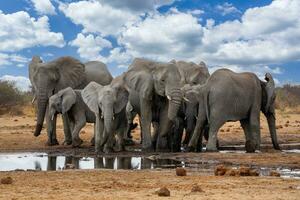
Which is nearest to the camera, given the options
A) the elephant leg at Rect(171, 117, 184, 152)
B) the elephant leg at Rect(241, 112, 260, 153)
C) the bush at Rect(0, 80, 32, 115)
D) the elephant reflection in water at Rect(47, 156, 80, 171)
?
the elephant reflection in water at Rect(47, 156, 80, 171)

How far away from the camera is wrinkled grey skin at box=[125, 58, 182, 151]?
17.8 metres

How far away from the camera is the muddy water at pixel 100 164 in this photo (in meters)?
12.3

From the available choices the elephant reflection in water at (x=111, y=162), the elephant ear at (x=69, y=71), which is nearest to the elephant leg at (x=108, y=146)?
the elephant reflection in water at (x=111, y=162)

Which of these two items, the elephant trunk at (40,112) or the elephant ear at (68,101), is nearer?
the elephant ear at (68,101)

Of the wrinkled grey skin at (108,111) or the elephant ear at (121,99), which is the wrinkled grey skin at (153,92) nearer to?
the elephant ear at (121,99)

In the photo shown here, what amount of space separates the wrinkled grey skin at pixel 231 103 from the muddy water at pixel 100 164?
294 cm

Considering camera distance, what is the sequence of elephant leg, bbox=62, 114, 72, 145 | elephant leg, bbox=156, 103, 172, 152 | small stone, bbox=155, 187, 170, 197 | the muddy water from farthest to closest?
elephant leg, bbox=62, 114, 72, 145, elephant leg, bbox=156, 103, 172, 152, the muddy water, small stone, bbox=155, 187, 170, 197

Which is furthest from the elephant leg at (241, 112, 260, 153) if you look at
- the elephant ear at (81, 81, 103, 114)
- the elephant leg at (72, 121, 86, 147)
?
the elephant leg at (72, 121, 86, 147)

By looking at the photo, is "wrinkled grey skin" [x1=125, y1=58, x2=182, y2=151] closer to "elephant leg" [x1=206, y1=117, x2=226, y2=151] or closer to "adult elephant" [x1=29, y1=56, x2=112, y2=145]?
"elephant leg" [x1=206, y1=117, x2=226, y2=151]

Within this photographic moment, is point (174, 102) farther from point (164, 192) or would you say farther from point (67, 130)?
point (164, 192)

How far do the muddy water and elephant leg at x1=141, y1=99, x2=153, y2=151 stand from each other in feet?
6.68

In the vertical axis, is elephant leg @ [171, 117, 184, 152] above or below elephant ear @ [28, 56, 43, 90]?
below

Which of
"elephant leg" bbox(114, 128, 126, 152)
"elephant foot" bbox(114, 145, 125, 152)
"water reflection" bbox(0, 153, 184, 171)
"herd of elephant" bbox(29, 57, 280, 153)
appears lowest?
"water reflection" bbox(0, 153, 184, 171)

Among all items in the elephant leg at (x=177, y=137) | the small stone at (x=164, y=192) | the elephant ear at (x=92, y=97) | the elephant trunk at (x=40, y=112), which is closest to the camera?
the small stone at (x=164, y=192)
